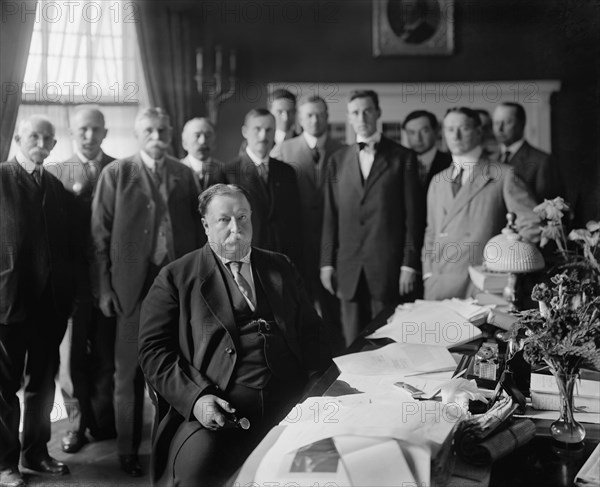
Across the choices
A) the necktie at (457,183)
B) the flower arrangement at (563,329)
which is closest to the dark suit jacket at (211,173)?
the necktie at (457,183)

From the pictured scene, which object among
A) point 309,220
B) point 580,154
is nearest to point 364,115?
point 309,220

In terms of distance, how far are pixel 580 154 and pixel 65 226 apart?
262cm

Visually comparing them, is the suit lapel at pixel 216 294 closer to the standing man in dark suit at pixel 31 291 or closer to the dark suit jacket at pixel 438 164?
the standing man in dark suit at pixel 31 291

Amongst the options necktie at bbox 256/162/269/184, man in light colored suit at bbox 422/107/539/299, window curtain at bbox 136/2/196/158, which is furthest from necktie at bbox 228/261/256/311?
man in light colored suit at bbox 422/107/539/299

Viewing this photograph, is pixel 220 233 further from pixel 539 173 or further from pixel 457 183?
pixel 539 173

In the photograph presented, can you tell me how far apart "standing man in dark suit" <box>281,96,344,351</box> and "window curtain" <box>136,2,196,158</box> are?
0.56 m

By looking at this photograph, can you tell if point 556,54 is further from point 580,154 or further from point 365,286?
point 365,286

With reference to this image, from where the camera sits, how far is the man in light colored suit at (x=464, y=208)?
11.4ft

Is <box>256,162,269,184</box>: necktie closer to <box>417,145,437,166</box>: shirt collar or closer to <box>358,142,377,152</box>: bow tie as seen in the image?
<box>358,142,377,152</box>: bow tie

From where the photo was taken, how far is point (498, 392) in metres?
1.77

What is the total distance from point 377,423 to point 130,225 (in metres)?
2.00

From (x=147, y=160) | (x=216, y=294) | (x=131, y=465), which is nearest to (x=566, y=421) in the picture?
(x=216, y=294)

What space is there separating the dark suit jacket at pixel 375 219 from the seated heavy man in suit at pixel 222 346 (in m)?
0.97

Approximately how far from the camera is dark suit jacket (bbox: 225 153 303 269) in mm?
3457
